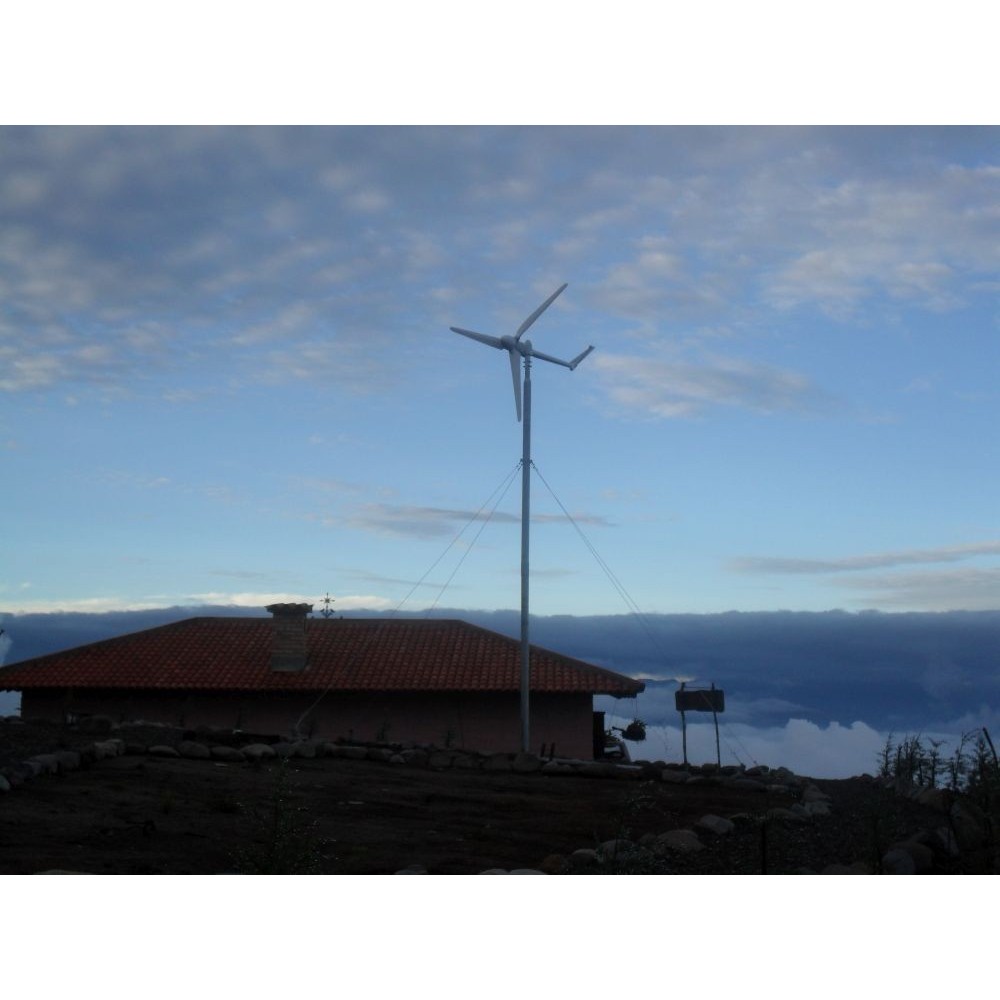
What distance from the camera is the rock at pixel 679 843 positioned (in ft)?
33.2

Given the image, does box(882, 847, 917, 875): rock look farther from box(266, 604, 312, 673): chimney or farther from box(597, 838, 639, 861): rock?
box(266, 604, 312, 673): chimney

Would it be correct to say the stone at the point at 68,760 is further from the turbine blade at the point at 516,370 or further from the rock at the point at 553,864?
the turbine blade at the point at 516,370

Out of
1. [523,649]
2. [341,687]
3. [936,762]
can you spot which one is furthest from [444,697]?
[936,762]

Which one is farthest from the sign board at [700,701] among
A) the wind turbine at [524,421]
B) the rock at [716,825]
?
the rock at [716,825]

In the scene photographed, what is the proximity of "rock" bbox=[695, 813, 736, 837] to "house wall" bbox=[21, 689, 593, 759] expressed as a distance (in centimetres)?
1404

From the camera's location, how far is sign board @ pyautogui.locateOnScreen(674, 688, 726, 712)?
2070 cm

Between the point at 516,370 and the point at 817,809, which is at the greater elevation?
the point at 516,370

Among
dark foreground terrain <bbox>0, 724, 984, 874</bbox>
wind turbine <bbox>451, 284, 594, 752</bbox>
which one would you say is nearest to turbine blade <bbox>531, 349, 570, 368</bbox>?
wind turbine <bbox>451, 284, 594, 752</bbox>

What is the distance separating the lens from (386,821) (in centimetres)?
1209

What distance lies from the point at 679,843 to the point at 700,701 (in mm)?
10982

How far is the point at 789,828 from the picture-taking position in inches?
456

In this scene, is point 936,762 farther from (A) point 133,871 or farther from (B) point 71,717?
(B) point 71,717

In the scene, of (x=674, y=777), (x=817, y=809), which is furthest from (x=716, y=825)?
(x=674, y=777)

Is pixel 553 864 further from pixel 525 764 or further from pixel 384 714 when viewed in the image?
pixel 384 714
